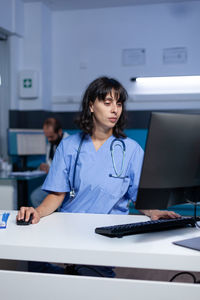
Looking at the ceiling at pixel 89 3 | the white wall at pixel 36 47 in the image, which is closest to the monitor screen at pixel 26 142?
the white wall at pixel 36 47

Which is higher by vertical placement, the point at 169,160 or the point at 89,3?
the point at 89,3

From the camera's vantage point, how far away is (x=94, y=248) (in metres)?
1.08

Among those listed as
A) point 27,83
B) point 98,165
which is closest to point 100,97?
point 98,165

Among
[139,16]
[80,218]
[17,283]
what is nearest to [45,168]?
[139,16]

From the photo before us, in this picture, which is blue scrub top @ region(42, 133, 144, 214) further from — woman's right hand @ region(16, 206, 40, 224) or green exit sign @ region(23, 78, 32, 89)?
green exit sign @ region(23, 78, 32, 89)

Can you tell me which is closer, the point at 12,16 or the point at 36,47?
the point at 12,16

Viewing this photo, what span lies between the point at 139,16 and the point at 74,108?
146cm

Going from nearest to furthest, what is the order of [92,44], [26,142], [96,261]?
1. [96,261]
2. [26,142]
3. [92,44]

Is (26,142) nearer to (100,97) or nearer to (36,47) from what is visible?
(36,47)

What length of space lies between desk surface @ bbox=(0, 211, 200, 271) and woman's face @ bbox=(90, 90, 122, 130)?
0.60 metres

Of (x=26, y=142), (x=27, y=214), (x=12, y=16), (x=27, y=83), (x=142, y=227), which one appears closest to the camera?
(x=142, y=227)

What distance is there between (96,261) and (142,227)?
10.2 inches

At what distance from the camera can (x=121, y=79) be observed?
5070 millimetres

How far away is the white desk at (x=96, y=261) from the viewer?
1.03 meters
